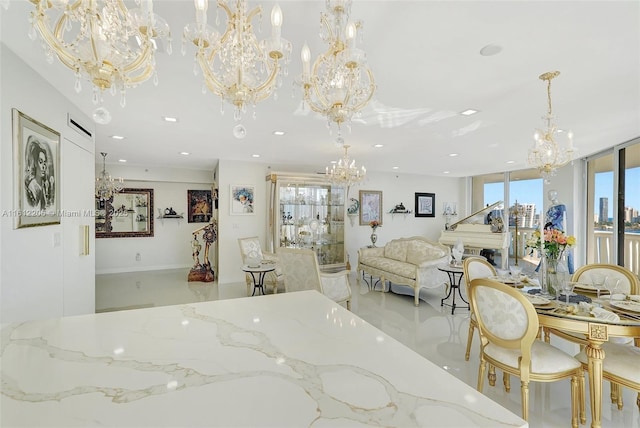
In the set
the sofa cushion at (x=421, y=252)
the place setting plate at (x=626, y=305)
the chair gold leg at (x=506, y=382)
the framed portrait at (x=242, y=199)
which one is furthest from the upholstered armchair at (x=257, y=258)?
the place setting plate at (x=626, y=305)

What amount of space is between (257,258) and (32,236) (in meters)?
3.23

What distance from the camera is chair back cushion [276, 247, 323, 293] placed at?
10.8ft

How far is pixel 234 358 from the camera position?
37.6 inches

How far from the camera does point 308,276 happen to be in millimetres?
3355

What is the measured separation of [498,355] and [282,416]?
79.2 inches

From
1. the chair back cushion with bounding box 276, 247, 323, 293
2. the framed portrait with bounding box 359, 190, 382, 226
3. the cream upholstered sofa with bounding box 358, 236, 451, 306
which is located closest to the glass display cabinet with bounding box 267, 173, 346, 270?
the cream upholstered sofa with bounding box 358, 236, 451, 306

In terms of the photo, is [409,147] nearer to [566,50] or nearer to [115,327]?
[566,50]

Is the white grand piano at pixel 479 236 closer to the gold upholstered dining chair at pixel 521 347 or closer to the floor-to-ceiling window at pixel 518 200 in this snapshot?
the floor-to-ceiling window at pixel 518 200

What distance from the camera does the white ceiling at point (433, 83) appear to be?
5.35 feet

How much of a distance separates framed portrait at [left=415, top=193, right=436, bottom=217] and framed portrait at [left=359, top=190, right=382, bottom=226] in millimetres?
1364

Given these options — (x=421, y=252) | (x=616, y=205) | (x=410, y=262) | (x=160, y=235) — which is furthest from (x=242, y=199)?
(x=616, y=205)

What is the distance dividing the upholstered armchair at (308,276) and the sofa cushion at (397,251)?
2.19 meters

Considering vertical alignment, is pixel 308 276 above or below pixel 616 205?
below

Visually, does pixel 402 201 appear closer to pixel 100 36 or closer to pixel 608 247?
pixel 608 247
